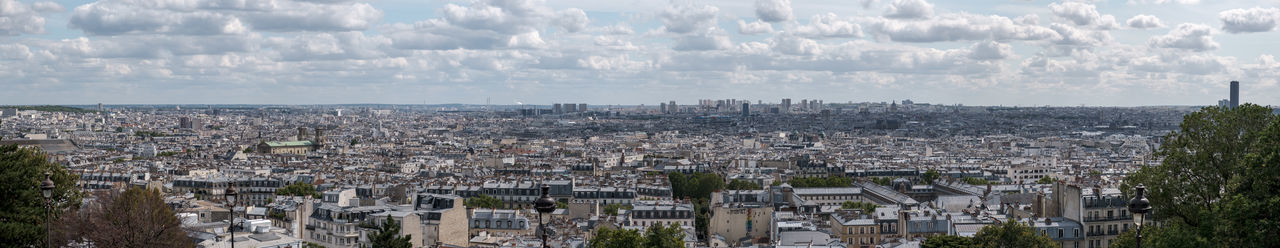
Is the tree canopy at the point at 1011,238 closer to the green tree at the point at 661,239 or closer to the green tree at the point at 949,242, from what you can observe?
the green tree at the point at 949,242

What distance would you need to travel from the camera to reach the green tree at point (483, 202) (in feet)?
179

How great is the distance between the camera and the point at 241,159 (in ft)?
365

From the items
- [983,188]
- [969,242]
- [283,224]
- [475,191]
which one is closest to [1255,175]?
[969,242]

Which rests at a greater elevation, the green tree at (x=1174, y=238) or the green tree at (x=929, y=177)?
the green tree at (x=1174, y=238)

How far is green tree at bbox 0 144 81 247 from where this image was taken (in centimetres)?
2345

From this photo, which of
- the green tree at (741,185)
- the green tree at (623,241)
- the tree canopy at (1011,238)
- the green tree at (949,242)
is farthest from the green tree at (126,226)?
the green tree at (741,185)

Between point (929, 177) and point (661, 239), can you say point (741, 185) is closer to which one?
point (929, 177)

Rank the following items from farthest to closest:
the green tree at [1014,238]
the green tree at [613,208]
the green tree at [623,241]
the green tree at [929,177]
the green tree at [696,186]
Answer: the green tree at [929,177]
the green tree at [696,186]
the green tree at [613,208]
the green tree at [623,241]
the green tree at [1014,238]

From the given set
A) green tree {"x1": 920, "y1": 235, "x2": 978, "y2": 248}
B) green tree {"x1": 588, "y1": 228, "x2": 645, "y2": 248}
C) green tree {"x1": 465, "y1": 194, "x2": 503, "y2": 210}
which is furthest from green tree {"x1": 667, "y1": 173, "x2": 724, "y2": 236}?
green tree {"x1": 588, "y1": 228, "x2": 645, "y2": 248}

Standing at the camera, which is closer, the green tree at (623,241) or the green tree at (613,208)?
the green tree at (623,241)

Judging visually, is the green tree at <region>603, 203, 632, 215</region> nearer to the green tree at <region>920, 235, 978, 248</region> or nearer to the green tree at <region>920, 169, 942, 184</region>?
the green tree at <region>920, 235, 978, 248</region>

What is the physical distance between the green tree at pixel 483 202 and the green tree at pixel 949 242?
79.9ft

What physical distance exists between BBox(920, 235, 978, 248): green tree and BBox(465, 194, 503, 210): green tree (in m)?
24.4

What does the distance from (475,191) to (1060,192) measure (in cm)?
2976
